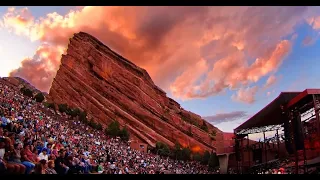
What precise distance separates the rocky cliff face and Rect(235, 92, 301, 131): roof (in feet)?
130

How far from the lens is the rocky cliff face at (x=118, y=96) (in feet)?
218

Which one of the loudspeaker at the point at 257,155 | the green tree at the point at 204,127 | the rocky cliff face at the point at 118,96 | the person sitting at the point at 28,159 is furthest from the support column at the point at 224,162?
the green tree at the point at 204,127

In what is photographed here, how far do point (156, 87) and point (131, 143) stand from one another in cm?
2901

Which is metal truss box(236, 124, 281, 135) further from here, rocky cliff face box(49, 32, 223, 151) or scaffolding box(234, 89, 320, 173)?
rocky cliff face box(49, 32, 223, 151)

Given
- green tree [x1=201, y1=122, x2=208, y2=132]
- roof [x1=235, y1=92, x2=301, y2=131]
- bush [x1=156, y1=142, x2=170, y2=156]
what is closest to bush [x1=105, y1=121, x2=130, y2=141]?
bush [x1=156, y1=142, x2=170, y2=156]

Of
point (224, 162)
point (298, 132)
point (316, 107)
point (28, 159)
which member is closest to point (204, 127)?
point (224, 162)

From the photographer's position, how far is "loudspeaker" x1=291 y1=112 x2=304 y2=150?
1581cm

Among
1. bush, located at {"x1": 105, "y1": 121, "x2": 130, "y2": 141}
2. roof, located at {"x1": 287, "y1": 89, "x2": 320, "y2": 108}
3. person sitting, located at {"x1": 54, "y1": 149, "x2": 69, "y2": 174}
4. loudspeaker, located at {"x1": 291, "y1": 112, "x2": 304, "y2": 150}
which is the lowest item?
person sitting, located at {"x1": 54, "y1": 149, "x2": 69, "y2": 174}

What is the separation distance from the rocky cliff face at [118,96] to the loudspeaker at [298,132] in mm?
45608

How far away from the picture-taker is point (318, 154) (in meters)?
15.5

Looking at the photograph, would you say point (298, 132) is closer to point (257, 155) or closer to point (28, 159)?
point (257, 155)

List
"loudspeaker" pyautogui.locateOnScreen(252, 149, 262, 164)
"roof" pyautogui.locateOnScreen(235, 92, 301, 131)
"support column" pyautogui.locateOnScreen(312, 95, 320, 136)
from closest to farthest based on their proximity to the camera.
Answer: "support column" pyautogui.locateOnScreen(312, 95, 320, 136), "roof" pyautogui.locateOnScreen(235, 92, 301, 131), "loudspeaker" pyautogui.locateOnScreen(252, 149, 262, 164)

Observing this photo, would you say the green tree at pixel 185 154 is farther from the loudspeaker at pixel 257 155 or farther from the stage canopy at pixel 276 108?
the stage canopy at pixel 276 108
